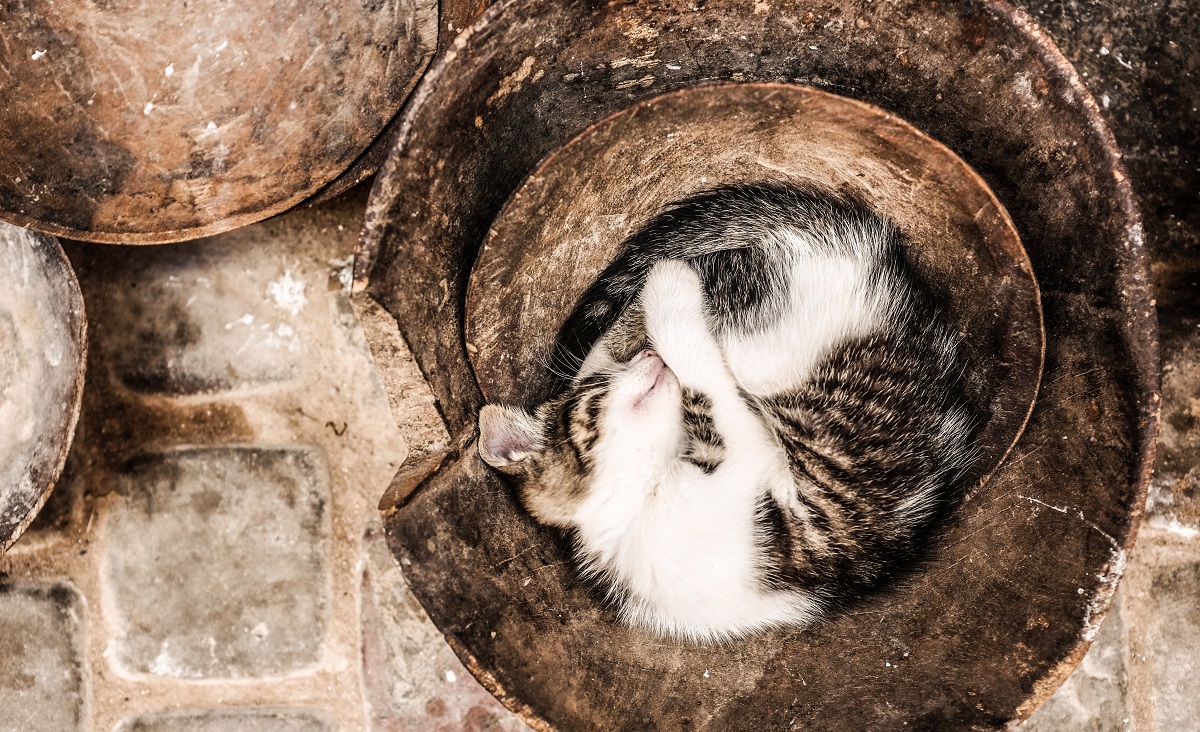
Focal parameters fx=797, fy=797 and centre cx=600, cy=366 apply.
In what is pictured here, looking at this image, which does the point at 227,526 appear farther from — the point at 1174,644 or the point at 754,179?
the point at 1174,644

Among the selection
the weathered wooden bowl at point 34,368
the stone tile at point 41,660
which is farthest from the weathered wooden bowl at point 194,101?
the stone tile at point 41,660

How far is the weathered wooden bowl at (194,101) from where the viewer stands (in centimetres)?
127

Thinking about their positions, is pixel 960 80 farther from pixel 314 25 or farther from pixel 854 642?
pixel 314 25

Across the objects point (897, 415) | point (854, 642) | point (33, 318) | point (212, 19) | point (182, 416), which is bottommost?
point (182, 416)

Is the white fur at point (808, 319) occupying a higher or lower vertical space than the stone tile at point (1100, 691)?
higher

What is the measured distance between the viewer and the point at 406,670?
1587 millimetres

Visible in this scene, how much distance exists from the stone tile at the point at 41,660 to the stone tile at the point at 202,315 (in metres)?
0.48

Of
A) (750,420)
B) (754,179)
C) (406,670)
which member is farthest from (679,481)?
(406,670)

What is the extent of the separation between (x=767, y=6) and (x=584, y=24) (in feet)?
0.86

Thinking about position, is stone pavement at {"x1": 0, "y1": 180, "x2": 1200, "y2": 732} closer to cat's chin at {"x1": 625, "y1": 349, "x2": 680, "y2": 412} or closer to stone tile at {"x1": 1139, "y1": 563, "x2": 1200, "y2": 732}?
cat's chin at {"x1": 625, "y1": 349, "x2": 680, "y2": 412}

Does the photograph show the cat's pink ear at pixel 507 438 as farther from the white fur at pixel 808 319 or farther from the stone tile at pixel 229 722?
the stone tile at pixel 229 722

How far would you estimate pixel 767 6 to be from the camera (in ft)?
3.71

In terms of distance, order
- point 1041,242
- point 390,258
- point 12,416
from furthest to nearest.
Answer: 1. point 12,416
2. point 1041,242
3. point 390,258

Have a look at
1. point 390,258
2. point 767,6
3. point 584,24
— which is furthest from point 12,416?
point 767,6
